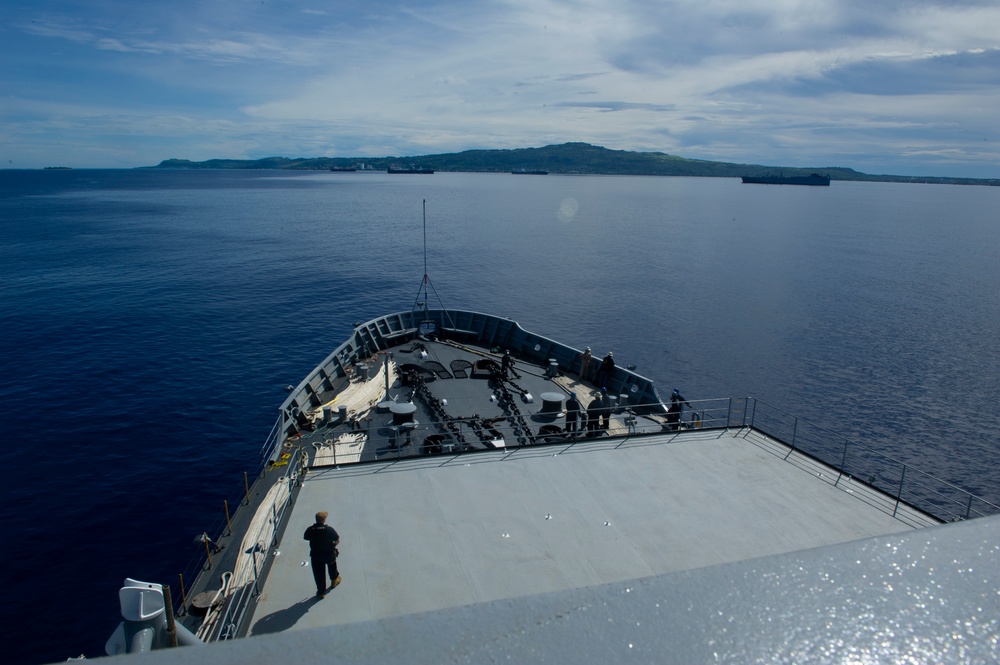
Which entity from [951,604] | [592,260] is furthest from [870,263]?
[951,604]

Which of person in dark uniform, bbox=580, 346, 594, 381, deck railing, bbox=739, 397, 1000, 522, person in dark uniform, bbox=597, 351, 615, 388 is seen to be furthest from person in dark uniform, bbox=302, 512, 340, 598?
deck railing, bbox=739, 397, 1000, 522

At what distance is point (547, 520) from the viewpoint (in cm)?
1281

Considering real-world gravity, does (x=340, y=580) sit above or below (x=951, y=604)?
below

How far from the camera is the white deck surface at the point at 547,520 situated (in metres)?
10.9

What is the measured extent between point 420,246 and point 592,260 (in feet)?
92.7

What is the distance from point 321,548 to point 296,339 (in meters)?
41.2

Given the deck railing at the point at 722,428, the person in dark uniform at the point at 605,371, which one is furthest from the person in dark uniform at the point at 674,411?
the person in dark uniform at the point at 605,371

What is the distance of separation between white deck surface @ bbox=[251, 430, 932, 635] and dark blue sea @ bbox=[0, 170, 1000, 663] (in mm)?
13721

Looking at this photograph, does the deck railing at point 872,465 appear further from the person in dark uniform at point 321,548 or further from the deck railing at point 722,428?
the person in dark uniform at point 321,548

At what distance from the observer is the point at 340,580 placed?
10961 mm

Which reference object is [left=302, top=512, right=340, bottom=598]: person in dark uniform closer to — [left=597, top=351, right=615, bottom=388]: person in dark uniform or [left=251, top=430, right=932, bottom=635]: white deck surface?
[left=251, top=430, right=932, bottom=635]: white deck surface

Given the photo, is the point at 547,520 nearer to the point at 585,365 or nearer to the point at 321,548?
the point at 321,548

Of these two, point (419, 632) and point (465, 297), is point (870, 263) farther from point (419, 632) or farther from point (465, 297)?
point (419, 632)

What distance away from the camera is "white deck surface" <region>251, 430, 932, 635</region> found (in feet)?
35.7
